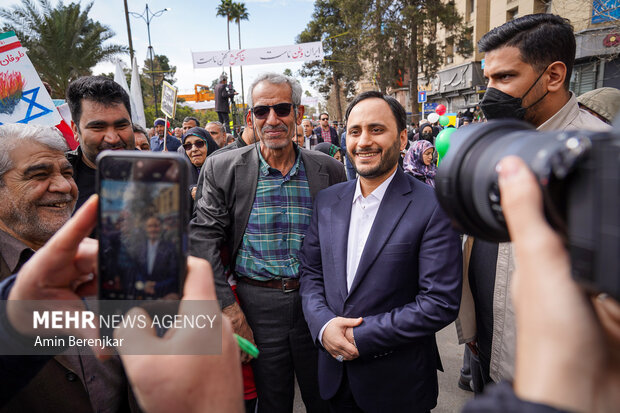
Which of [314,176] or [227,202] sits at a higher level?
[314,176]

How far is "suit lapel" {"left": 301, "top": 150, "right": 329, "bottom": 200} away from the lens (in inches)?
90.4

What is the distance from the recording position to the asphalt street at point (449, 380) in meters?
2.82

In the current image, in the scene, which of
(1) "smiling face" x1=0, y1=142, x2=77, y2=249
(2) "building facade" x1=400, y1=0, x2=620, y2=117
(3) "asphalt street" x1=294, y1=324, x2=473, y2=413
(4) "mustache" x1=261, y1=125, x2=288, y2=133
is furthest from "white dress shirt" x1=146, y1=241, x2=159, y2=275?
(2) "building facade" x1=400, y1=0, x2=620, y2=117

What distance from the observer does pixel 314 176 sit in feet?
7.63

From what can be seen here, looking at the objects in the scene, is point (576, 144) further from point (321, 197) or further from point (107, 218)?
point (321, 197)

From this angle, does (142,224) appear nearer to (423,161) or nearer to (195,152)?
(195,152)

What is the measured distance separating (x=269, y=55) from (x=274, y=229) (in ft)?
37.2

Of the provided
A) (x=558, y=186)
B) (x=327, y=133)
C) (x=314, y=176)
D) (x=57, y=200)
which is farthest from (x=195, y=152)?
(x=327, y=133)

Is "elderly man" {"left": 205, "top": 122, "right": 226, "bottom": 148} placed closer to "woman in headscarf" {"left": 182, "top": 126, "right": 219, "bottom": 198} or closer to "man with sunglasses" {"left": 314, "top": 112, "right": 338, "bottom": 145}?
"woman in headscarf" {"left": 182, "top": 126, "right": 219, "bottom": 198}

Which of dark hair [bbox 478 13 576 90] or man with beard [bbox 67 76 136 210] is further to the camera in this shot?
man with beard [bbox 67 76 136 210]

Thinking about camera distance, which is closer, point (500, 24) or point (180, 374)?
point (180, 374)

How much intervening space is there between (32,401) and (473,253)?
6.84 ft

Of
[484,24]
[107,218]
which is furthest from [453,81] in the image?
[107,218]

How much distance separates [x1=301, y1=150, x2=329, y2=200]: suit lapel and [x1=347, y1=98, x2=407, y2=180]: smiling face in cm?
32
